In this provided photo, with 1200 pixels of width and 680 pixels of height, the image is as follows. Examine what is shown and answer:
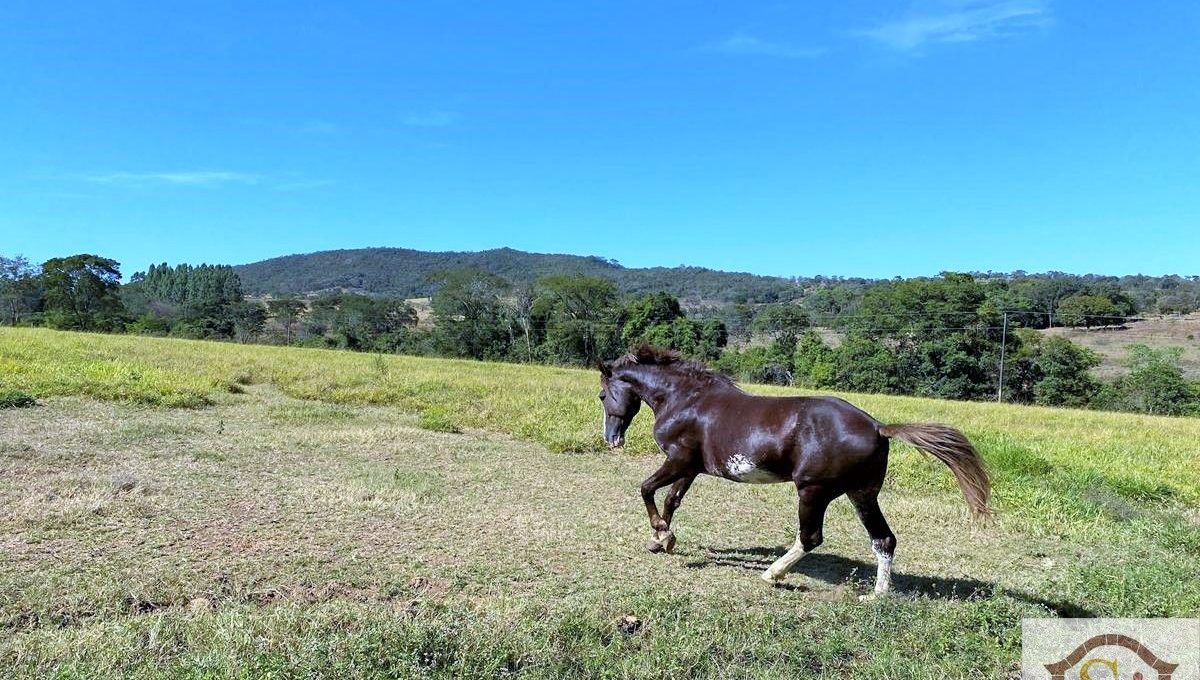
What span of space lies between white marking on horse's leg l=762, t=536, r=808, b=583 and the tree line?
112ft

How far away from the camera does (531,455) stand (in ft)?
36.0

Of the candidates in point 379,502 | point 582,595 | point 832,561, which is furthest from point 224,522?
point 832,561

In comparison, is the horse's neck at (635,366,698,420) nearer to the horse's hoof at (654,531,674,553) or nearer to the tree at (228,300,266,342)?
the horse's hoof at (654,531,674,553)

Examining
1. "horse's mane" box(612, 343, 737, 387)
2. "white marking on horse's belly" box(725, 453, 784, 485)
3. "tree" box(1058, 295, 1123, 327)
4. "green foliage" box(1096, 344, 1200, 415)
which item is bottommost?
"green foliage" box(1096, 344, 1200, 415)

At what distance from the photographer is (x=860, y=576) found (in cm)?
602

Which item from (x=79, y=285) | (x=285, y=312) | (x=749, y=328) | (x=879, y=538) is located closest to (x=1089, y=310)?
(x=749, y=328)

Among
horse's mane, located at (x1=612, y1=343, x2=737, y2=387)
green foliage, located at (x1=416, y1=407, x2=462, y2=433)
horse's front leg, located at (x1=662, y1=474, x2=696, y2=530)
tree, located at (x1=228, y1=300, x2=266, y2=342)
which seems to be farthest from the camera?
tree, located at (x1=228, y1=300, x2=266, y2=342)

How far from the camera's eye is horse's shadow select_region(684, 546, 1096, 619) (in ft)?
17.1

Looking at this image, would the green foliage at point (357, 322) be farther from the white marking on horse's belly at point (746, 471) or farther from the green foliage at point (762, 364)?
the white marking on horse's belly at point (746, 471)
